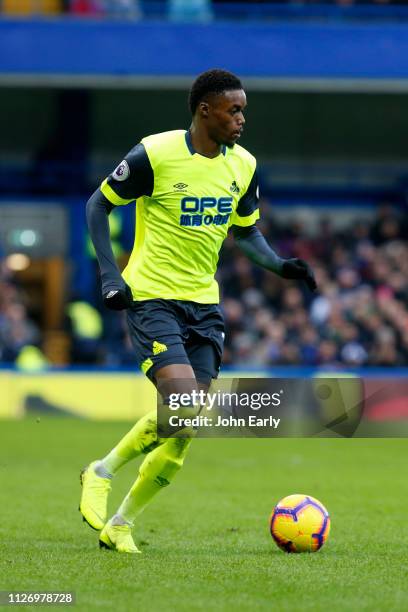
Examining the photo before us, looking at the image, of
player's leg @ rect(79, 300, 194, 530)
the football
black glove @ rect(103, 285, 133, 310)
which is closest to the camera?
black glove @ rect(103, 285, 133, 310)

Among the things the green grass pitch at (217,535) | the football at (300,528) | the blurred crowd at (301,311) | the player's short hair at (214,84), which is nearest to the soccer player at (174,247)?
the player's short hair at (214,84)

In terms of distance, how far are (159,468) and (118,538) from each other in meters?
0.42

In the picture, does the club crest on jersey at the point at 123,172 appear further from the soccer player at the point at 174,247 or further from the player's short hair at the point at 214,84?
the player's short hair at the point at 214,84

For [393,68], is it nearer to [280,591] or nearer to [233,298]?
[233,298]

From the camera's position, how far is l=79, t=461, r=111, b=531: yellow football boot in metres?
6.52

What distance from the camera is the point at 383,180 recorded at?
73.8ft

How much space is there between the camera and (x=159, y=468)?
250 inches

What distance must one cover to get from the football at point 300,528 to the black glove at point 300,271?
3.81 feet

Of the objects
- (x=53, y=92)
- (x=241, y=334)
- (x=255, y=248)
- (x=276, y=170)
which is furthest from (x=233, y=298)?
(x=255, y=248)

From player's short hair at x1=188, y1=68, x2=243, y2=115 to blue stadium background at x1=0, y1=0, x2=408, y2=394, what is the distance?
36.9 feet

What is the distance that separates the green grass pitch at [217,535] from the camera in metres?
5.13

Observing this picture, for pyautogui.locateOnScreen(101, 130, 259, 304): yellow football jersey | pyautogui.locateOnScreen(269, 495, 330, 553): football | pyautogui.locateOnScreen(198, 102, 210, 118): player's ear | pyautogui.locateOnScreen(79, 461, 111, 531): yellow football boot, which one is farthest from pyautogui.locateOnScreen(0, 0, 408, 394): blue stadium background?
pyautogui.locateOnScreen(198, 102, 210, 118): player's ear

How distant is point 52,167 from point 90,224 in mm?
15445

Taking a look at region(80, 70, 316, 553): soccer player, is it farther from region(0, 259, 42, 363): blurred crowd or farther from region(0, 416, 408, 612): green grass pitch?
region(0, 259, 42, 363): blurred crowd
